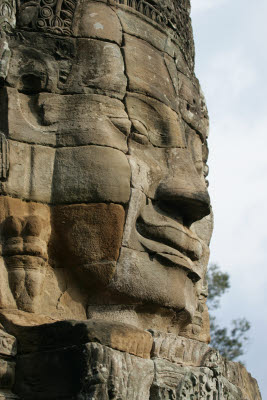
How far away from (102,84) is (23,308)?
1781 mm

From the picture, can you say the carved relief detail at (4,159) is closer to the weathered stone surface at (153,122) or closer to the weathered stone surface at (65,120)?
the weathered stone surface at (65,120)

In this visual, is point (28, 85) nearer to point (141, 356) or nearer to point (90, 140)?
point (90, 140)

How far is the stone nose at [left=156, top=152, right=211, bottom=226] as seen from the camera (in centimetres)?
612

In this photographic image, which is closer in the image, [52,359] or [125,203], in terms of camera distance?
[52,359]

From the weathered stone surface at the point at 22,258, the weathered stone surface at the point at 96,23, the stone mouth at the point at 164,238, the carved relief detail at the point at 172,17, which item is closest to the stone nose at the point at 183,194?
the stone mouth at the point at 164,238

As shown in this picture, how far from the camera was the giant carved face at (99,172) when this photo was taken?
573cm

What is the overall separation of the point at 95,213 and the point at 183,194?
75 cm

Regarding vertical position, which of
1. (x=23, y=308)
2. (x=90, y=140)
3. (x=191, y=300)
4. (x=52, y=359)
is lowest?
(x=52, y=359)

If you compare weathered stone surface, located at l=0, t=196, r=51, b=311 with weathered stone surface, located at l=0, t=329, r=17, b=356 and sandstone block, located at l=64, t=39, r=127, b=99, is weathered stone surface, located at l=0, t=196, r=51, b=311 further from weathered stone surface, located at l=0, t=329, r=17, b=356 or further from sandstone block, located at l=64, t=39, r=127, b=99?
sandstone block, located at l=64, t=39, r=127, b=99

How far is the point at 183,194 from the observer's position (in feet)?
20.0

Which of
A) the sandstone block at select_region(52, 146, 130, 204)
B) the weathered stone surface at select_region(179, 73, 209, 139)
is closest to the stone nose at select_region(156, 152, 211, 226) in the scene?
the sandstone block at select_region(52, 146, 130, 204)

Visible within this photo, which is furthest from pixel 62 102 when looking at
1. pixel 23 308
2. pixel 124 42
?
pixel 23 308

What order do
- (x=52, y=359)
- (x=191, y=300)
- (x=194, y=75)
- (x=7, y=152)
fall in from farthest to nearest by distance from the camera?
1. (x=194, y=75)
2. (x=191, y=300)
3. (x=7, y=152)
4. (x=52, y=359)

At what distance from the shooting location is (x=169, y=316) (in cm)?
612
